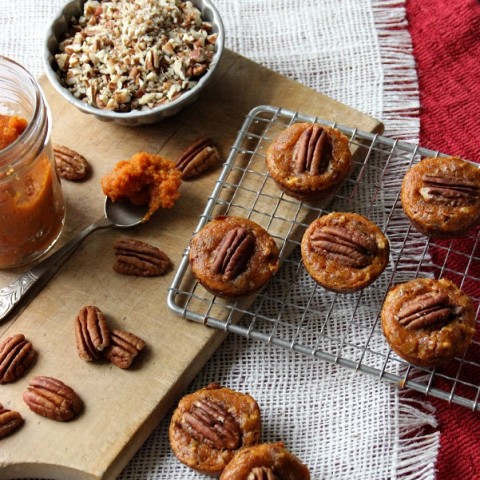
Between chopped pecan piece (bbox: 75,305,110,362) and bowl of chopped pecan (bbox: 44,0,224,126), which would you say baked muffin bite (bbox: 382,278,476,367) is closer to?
chopped pecan piece (bbox: 75,305,110,362)

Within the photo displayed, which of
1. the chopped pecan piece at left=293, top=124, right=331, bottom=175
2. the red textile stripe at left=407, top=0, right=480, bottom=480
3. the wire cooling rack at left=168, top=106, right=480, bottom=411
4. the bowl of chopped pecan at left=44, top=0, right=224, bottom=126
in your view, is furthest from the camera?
the red textile stripe at left=407, top=0, right=480, bottom=480

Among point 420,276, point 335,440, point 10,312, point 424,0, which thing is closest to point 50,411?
point 10,312

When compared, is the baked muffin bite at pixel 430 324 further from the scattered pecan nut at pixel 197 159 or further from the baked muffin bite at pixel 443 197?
the scattered pecan nut at pixel 197 159

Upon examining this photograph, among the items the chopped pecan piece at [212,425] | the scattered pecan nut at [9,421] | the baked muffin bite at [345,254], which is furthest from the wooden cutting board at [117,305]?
the baked muffin bite at [345,254]

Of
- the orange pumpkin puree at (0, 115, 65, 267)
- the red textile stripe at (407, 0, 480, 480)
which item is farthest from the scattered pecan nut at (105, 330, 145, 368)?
the red textile stripe at (407, 0, 480, 480)

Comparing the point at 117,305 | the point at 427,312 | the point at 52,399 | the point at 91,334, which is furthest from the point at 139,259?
the point at 427,312

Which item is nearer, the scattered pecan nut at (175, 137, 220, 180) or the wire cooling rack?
the wire cooling rack

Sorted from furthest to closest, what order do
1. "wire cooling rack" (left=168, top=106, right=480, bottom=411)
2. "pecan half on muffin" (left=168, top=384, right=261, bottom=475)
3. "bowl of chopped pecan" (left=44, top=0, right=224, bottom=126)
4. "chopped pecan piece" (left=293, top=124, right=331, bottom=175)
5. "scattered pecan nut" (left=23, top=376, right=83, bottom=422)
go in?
"bowl of chopped pecan" (left=44, top=0, right=224, bottom=126) < "chopped pecan piece" (left=293, top=124, right=331, bottom=175) < "wire cooling rack" (left=168, top=106, right=480, bottom=411) < "scattered pecan nut" (left=23, top=376, right=83, bottom=422) < "pecan half on muffin" (left=168, top=384, right=261, bottom=475)
